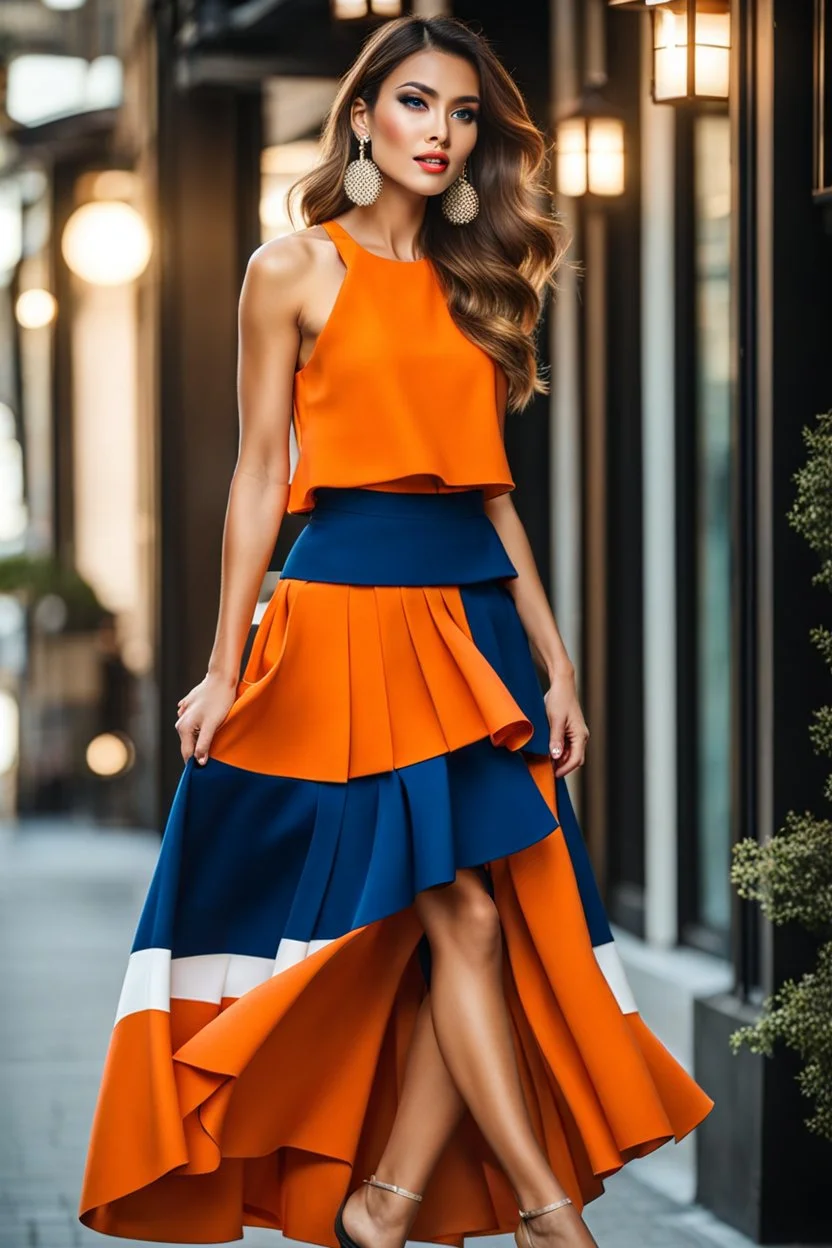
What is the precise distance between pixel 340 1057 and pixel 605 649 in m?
3.31

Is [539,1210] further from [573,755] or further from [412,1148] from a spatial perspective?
[573,755]

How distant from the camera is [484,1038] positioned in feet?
10.7

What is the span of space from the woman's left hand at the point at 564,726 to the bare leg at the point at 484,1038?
28cm

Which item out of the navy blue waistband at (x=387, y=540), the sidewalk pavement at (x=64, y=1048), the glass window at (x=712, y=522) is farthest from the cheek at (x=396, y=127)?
the glass window at (x=712, y=522)

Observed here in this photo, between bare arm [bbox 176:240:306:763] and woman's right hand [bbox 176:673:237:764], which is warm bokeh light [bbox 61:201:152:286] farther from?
woman's right hand [bbox 176:673:237:764]

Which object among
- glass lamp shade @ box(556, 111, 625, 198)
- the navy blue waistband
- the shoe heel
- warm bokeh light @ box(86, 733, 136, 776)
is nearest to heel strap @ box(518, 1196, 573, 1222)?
the shoe heel

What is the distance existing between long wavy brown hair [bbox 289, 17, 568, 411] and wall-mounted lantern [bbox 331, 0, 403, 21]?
10.3ft

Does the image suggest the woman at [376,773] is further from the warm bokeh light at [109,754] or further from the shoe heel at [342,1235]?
the warm bokeh light at [109,754]

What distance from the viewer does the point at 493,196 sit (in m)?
3.47

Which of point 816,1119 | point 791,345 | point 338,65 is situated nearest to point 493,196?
point 791,345

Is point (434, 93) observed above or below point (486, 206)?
above

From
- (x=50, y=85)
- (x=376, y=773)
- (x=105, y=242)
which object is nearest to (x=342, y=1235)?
(x=376, y=773)

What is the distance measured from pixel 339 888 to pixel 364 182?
1.15 m

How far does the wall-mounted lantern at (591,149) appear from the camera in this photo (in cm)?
600
